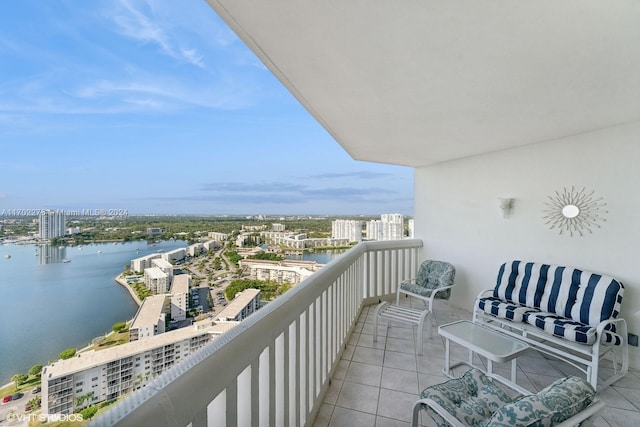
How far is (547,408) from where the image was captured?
1075 millimetres

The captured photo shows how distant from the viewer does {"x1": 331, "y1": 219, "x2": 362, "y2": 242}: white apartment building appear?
2.92 m

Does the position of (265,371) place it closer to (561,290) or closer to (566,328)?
(566,328)

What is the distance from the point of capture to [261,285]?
1522 mm

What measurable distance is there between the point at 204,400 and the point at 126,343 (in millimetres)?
334

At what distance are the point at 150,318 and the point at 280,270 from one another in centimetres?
84

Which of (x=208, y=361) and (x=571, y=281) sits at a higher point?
(x=208, y=361)

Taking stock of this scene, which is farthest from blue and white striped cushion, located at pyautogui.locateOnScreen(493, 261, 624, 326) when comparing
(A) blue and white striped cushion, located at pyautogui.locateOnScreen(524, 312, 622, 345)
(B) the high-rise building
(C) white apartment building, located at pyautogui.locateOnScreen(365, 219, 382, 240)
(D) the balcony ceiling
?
(B) the high-rise building

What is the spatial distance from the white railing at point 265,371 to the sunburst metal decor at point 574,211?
261 cm

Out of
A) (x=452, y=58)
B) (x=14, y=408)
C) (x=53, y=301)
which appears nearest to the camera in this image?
(x=14, y=408)

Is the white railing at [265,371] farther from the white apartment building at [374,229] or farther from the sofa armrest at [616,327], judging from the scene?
the sofa armrest at [616,327]

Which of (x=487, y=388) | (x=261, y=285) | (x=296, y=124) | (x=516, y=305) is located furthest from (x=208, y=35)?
(x=516, y=305)

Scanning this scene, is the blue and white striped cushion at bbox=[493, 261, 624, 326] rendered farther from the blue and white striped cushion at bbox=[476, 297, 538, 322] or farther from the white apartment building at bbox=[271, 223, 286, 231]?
A: the white apartment building at bbox=[271, 223, 286, 231]

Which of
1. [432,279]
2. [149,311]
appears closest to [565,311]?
[432,279]

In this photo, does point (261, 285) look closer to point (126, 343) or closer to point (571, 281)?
point (126, 343)
